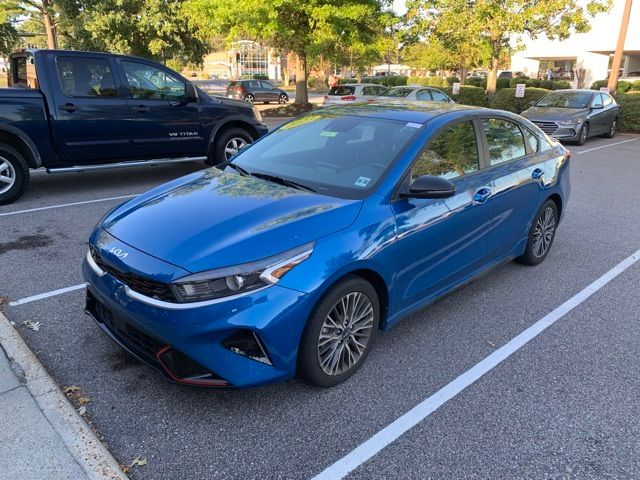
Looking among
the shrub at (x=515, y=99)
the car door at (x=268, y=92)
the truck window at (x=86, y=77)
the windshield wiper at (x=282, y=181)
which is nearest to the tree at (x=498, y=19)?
the shrub at (x=515, y=99)

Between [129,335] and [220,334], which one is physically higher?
[220,334]

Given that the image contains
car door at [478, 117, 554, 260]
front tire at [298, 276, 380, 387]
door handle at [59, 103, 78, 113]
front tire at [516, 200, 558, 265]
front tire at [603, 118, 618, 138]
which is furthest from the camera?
front tire at [603, 118, 618, 138]

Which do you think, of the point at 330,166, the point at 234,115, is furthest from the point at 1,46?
the point at 330,166

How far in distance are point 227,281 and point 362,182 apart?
1.23 metres

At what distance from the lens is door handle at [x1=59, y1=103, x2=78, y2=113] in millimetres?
6848

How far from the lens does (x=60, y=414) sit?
8.90 ft

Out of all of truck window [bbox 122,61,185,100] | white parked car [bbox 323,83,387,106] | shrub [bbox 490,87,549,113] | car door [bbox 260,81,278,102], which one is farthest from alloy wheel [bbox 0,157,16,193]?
car door [bbox 260,81,278,102]

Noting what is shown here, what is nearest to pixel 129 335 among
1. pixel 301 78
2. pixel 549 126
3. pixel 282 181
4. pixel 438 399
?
pixel 282 181

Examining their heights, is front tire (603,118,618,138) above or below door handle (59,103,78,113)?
below

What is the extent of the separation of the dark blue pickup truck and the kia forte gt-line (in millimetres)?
3874

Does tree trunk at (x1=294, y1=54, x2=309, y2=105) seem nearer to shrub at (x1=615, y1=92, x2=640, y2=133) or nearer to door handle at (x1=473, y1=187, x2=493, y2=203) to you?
shrub at (x1=615, y1=92, x2=640, y2=133)

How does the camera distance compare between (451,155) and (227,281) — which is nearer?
(227,281)

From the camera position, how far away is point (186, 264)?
8.57 feet

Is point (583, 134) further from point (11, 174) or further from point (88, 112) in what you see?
point (11, 174)
